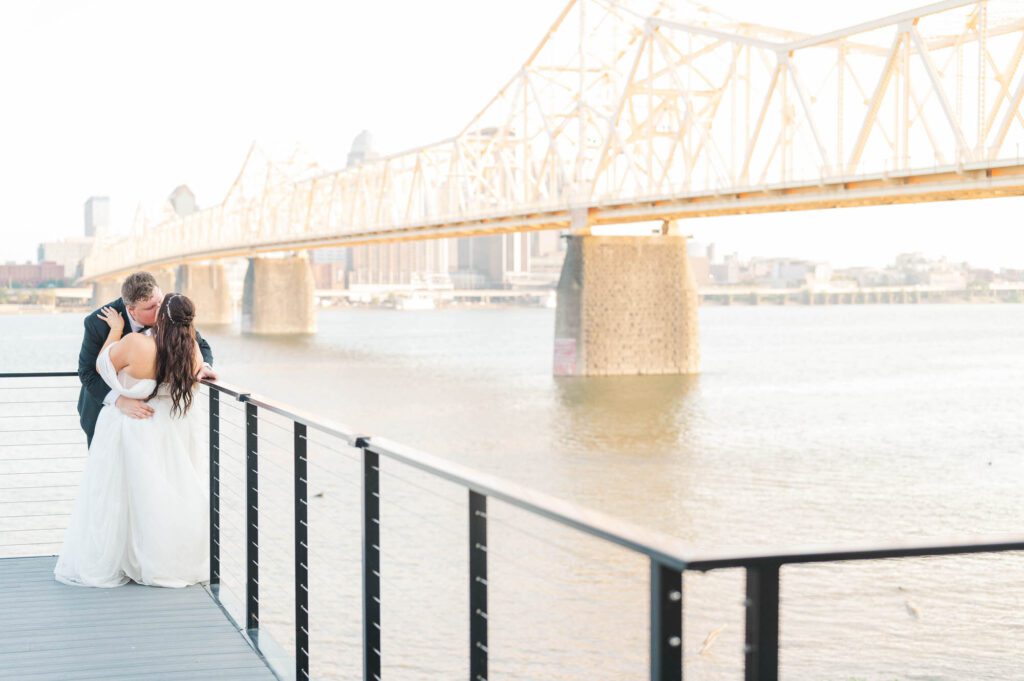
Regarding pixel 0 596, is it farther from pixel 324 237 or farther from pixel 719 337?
pixel 719 337

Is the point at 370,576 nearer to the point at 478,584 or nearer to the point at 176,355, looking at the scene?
the point at 478,584

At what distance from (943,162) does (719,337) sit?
235 feet

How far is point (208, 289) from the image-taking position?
102750mm

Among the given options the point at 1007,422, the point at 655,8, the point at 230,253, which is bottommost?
the point at 1007,422

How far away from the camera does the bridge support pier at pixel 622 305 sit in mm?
43094

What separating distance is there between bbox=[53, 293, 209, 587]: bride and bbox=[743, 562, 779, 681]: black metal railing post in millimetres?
4193

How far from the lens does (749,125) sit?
147 ft

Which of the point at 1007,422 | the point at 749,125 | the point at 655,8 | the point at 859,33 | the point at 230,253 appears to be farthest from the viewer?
the point at 230,253

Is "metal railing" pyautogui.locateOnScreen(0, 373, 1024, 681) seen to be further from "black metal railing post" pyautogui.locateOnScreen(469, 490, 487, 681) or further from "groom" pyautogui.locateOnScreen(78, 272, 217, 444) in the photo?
"groom" pyautogui.locateOnScreen(78, 272, 217, 444)


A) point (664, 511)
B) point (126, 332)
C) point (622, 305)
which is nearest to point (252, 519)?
point (126, 332)

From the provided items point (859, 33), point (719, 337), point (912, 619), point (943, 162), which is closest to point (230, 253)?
point (719, 337)

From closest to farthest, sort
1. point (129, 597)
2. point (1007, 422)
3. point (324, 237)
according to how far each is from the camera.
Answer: point (129, 597), point (1007, 422), point (324, 237)

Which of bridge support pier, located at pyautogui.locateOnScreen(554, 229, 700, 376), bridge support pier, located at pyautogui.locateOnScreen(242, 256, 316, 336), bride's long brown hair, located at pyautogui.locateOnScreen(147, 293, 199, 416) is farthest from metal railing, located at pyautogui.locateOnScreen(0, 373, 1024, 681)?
bridge support pier, located at pyautogui.locateOnScreen(242, 256, 316, 336)

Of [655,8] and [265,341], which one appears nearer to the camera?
[655,8]
